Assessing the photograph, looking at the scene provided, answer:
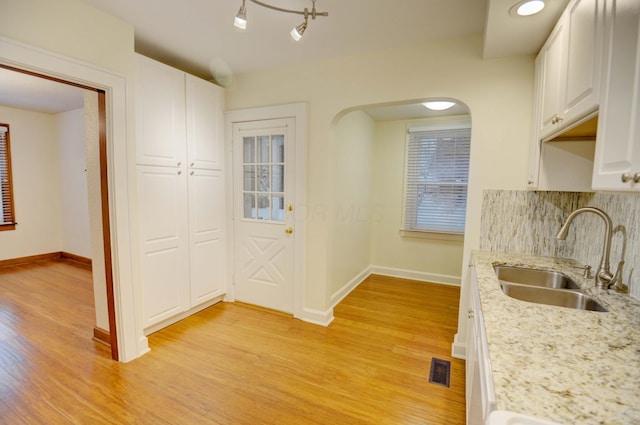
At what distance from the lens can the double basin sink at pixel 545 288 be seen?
145cm

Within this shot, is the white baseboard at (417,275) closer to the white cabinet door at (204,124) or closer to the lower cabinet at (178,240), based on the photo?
the lower cabinet at (178,240)

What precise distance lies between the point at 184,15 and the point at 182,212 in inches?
64.4

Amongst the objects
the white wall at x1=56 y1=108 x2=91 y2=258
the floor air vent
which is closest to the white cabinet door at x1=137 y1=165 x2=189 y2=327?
the floor air vent

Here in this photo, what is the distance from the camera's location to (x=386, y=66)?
8.14ft

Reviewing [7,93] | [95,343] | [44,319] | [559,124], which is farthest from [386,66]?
[7,93]

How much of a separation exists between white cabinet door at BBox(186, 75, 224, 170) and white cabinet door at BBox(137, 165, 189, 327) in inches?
11.8

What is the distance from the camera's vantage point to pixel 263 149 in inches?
123

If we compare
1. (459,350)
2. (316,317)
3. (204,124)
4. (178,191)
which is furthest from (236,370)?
(204,124)

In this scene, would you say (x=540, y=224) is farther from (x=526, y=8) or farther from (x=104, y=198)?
(x=104, y=198)

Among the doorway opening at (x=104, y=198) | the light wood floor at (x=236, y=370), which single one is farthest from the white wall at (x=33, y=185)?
the doorway opening at (x=104, y=198)

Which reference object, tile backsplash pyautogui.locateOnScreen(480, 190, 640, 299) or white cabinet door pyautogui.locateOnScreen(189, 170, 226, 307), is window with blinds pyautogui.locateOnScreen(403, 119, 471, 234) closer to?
tile backsplash pyautogui.locateOnScreen(480, 190, 640, 299)

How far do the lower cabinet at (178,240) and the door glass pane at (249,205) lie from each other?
0.27 meters

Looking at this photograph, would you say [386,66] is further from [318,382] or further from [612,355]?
[318,382]

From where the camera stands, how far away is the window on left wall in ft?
15.0
